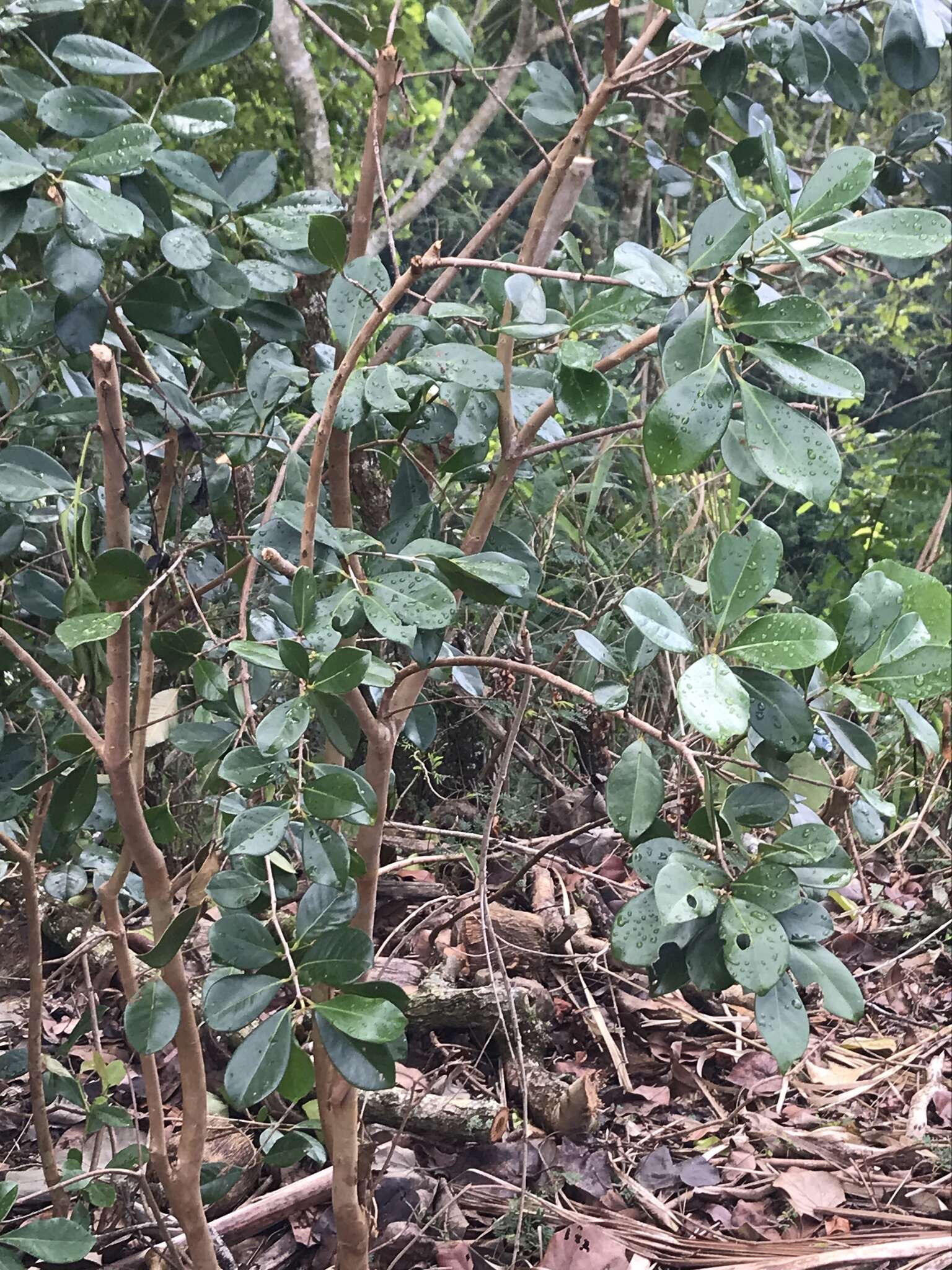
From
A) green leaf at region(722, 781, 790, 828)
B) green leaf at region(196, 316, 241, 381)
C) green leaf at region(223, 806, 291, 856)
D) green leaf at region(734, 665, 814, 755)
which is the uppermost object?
green leaf at region(196, 316, 241, 381)

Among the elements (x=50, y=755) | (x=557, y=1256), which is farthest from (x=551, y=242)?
(x=557, y=1256)

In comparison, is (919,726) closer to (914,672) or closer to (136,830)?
(914,672)

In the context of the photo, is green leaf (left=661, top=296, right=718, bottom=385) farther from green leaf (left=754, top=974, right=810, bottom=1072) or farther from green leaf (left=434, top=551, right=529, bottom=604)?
green leaf (left=754, top=974, right=810, bottom=1072)

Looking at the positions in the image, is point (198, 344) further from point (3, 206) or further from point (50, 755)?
point (50, 755)

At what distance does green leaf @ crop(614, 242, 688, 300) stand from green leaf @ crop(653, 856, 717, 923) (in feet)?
1.07

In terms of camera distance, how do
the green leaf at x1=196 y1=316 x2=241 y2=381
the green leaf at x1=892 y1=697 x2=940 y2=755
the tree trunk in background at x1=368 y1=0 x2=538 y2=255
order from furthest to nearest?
the tree trunk in background at x1=368 y1=0 x2=538 y2=255, the green leaf at x1=196 y1=316 x2=241 y2=381, the green leaf at x1=892 y1=697 x2=940 y2=755

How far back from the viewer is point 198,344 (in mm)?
769

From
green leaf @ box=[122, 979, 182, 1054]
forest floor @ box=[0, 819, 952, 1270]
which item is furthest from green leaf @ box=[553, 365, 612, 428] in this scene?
forest floor @ box=[0, 819, 952, 1270]

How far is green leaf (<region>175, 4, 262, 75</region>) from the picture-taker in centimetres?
65

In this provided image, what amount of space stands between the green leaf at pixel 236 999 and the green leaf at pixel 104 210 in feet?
1.44

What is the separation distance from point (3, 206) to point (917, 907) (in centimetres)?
190

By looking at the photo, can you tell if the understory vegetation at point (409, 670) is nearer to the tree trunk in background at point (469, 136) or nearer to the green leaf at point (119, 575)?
the green leaf at point (119, 575)

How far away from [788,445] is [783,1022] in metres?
0.34

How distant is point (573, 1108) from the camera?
120 centimetres
